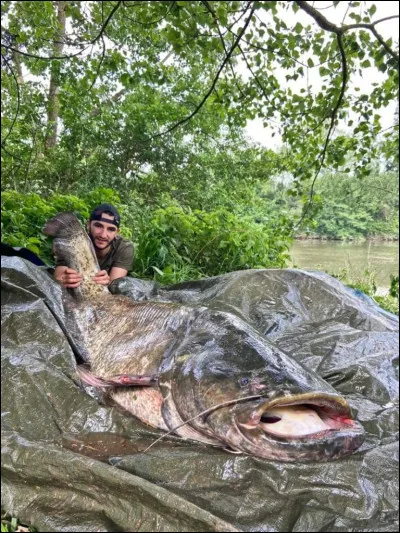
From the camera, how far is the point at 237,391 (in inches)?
78.4

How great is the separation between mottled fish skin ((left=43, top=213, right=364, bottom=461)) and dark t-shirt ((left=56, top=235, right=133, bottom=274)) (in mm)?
1260

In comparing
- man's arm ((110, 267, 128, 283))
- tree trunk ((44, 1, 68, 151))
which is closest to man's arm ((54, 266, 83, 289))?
man's arm ((110, 267, 128, 283))

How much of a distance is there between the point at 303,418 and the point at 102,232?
Answer: 2596 millimetres

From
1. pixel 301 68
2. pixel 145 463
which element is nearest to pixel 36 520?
pixel 145 463

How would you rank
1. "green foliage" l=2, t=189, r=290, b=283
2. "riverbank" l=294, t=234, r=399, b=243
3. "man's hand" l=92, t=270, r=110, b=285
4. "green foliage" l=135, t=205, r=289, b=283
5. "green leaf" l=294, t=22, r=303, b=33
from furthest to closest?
"riverbank" l=294, t=234, r=399, b=243 < "green foliage" l=135, t=205, r=289, b=283 < "green foliage" l=2, t=189, r=290, b=283 < "man's hand" l=92, t=270, r=110, b=285 < "green leaf" l=294, t=22, r=303, b=33

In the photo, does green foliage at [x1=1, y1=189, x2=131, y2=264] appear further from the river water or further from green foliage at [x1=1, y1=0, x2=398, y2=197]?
the river water

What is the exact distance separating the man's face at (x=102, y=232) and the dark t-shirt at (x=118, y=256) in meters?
0.11

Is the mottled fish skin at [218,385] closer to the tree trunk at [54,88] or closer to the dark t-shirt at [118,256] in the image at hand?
the dark t-shirt at [118,256]

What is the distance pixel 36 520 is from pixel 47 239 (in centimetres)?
339

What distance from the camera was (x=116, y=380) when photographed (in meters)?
2.45

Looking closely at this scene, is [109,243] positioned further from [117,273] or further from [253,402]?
[253,402]

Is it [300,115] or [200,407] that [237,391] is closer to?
[200,407]

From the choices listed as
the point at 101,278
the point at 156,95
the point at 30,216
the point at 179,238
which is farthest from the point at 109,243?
the point at 156,95

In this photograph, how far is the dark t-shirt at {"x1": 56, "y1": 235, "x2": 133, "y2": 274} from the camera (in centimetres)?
413
